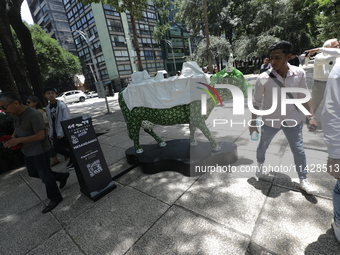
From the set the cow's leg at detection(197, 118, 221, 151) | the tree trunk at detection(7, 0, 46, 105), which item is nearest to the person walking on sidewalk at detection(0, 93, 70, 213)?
the cow's leg at detection(197, 118, 221, 151)

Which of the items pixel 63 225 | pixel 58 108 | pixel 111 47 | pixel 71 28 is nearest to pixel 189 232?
pixel 63 225

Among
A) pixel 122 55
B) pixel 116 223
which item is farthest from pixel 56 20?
pixel 116 223

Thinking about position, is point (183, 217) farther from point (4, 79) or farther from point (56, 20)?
point (56, 20)

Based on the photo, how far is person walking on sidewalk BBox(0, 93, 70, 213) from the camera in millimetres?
2425

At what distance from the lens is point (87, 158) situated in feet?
9.58

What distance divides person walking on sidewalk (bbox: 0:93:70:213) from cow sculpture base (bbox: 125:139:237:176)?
1.56 metres

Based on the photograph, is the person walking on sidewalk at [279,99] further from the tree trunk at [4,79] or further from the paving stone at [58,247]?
the tree trunk at [4,79]

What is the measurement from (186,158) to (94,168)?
5.30 ft

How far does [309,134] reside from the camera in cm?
420

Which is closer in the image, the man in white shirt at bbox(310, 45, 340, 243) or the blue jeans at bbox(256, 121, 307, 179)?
the man in white shirt at bbox(310, 45, 340, 243)

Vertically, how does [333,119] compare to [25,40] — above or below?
below

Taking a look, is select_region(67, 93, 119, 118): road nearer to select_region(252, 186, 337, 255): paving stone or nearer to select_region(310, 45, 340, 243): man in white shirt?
select_region(252, 186, 337, 255): paving stone

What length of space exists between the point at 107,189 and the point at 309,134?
15.0ft

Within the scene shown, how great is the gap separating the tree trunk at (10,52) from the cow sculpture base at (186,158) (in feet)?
17.5
